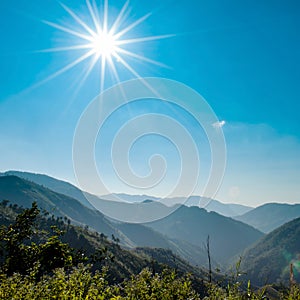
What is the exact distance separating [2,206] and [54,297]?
606 ft

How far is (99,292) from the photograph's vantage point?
5.90 metres

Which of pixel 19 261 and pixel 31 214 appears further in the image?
pixel 31 214

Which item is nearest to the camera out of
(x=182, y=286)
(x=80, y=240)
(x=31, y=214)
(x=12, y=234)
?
(x=182, y=286)

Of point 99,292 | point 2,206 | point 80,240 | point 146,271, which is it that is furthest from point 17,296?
point 2,206

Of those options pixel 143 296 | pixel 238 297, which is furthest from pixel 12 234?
pixel 238 297

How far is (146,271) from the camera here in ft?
24.4

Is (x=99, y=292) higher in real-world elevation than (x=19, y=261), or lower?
higher

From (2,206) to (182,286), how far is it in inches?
7270

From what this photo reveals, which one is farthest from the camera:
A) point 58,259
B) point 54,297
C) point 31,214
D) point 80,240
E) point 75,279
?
point 80,240

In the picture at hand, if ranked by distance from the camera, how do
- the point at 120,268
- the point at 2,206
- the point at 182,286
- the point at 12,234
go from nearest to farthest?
1. the point at 182,286
2. the point at 12,234
3. the point at 120,268
4. the point at 2,206

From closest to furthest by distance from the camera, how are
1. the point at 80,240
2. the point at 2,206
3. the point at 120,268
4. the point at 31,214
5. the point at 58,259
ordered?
the point at 58,259
the point at 31,214
the point at 120,268
the point at 80,240
the point at 2,206

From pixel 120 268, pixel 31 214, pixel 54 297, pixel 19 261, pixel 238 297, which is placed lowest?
pixel 120 268

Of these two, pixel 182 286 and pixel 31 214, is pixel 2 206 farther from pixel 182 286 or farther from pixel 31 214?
pixel 182 286

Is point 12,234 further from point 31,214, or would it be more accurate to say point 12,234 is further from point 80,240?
point 80,240
